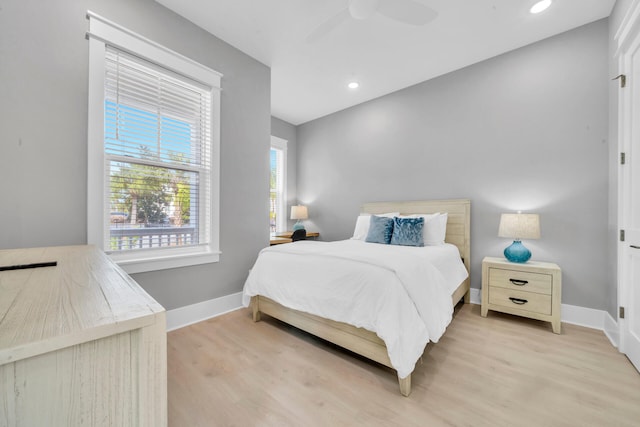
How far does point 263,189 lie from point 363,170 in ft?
5.79

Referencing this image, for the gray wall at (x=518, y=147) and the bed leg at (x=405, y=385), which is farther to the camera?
the gray wall at (x=518, y=147)

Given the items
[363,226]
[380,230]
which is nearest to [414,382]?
[380,230]

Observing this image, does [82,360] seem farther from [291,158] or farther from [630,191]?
[291,158]

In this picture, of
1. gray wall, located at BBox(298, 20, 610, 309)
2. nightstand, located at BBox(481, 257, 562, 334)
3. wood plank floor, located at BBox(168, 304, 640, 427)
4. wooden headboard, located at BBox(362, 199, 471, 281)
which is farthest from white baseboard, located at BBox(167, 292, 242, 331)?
nightstand, located at BBox(481, 257, 562, 334)

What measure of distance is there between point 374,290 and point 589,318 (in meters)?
2.39

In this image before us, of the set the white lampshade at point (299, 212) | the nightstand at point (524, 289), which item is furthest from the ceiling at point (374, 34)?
the nightstand at point (524, 289)

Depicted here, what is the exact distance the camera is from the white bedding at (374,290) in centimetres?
155

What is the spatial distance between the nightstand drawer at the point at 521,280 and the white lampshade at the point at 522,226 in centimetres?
36

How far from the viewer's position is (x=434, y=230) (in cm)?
298

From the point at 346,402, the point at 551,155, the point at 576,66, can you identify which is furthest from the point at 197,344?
the point at 576,66

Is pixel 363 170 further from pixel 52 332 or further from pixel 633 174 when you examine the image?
pixel 52 332

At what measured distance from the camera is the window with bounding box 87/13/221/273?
77.6 inches

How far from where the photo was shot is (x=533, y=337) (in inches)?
88.4

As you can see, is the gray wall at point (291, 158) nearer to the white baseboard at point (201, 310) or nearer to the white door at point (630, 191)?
the white baseboard at point (201, 310)
